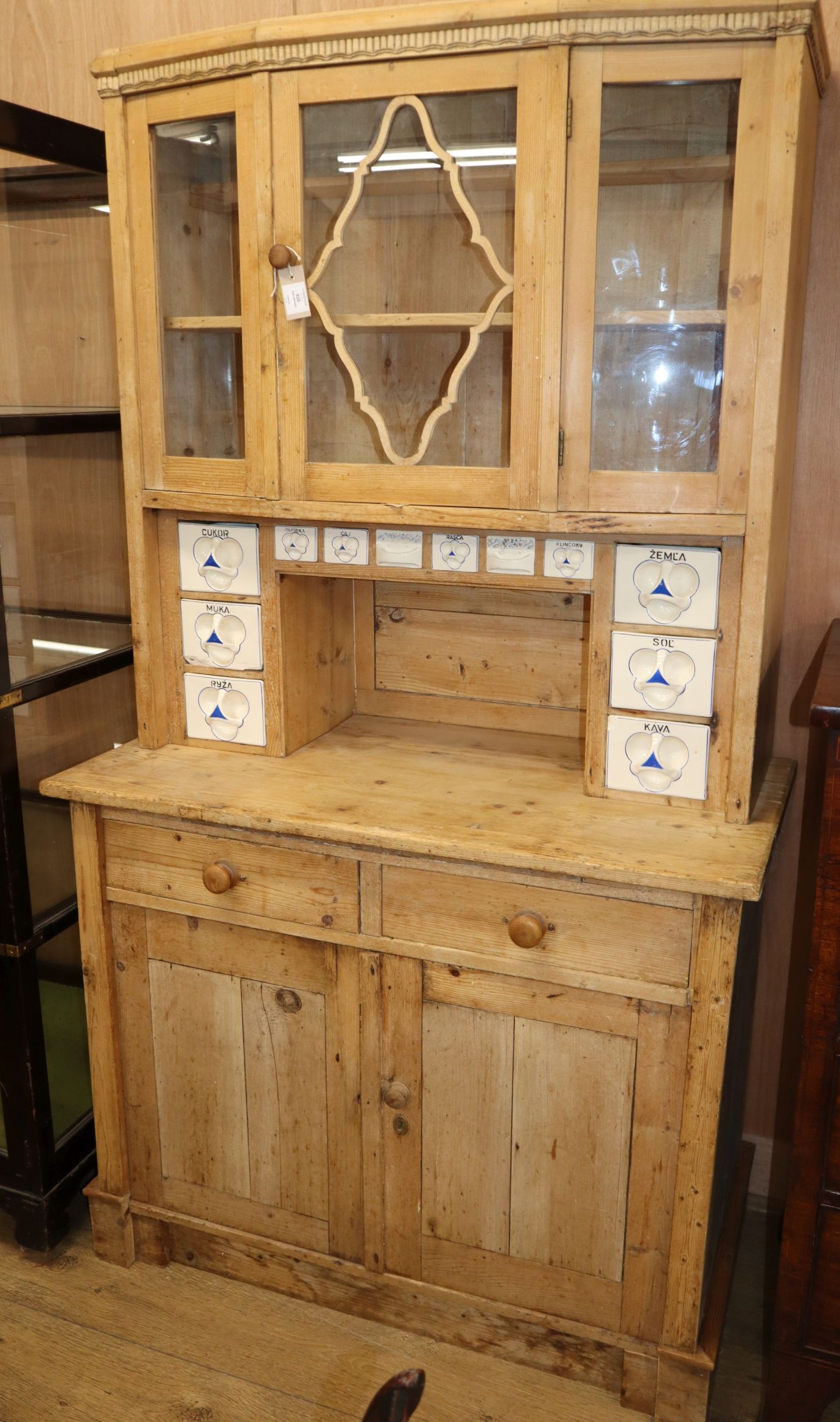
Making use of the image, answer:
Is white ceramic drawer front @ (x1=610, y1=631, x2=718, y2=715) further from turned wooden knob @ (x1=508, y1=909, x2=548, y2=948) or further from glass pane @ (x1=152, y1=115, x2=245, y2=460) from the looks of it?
glass pane @ (x1=152, y1=115, x2=245, y2=460)

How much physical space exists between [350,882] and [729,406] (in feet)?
2.97

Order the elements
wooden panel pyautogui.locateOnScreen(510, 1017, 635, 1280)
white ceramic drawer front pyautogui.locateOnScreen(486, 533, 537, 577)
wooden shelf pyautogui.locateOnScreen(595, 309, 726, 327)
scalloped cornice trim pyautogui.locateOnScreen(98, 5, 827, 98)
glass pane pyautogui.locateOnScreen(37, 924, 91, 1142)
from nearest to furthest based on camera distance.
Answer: scalloped cornice trim pyautogui.locateOnScreen(98, 5, 827, 98) < wooden shelf pyautogui.locateOnScreen(595, 309, 726, 327) < wooden panel pyautogui.locateOnScreen(510, 1017, 635, 1280) < white ceramic drawer front pyautogui.locateOnScreen(486, 533, 537, 577) < glass pane pyautogui.locateOnScreen(37, 924, 91, 1142)

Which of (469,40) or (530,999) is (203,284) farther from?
(530,999)

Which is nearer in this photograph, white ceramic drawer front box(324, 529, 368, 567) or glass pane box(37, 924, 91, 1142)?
white ceramic drawer front box(324, 529, 368, 567)

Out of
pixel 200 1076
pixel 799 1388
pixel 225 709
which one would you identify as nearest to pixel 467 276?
pixel 225 709

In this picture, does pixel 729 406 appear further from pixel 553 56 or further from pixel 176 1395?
pixel 176 1395

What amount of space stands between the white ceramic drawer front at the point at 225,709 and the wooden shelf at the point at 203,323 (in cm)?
60

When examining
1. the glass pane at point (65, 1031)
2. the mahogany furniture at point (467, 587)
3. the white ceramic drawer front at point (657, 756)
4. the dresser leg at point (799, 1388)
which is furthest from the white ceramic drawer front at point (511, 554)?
the dresser leg at point (799, 1388)

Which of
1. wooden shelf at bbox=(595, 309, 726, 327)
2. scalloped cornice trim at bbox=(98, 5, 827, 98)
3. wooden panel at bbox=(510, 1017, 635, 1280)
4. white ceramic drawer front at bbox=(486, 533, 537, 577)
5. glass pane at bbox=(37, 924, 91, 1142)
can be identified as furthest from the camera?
glass pane at bbox=(37, 924, 91, 1142)

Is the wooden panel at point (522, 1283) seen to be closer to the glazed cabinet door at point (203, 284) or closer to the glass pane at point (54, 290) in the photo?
the glazed cabinet door at point (203, 284)

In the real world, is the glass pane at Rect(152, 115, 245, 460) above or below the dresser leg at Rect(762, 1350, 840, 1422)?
above

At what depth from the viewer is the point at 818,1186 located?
1620 millimetres

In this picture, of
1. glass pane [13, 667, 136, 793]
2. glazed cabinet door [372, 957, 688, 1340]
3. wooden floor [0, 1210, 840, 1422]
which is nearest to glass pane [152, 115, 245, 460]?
glass pane [13, 667, 136, 793]

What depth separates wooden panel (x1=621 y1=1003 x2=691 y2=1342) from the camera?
1648mm
